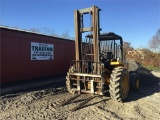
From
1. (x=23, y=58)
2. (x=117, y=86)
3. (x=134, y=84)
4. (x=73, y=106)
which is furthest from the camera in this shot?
(x=23, y=58)

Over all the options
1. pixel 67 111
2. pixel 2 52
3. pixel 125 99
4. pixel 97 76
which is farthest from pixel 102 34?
pixel 2 52

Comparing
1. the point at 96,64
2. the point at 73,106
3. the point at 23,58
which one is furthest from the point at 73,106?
the point at 23,58

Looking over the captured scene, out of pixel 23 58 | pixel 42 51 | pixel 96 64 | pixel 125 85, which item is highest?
pixel 42 51

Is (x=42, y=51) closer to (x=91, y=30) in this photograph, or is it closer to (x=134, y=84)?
(x=91, y=30)

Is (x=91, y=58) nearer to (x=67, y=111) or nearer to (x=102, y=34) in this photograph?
(x=102, y=34)

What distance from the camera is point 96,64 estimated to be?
887cm

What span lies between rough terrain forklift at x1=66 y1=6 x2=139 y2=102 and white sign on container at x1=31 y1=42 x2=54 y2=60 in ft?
14.1

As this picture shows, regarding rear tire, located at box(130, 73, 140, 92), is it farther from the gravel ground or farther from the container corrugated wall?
the container corrugated wall

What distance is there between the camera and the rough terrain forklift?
27.8 feet

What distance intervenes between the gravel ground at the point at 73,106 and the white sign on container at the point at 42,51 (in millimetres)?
3936

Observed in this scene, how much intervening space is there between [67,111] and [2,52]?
219 inches

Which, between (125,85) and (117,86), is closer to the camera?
(117,86)

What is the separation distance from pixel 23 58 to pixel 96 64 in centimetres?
519

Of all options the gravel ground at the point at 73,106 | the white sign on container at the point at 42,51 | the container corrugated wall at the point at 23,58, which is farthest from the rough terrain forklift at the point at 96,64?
the white sign on container at the point at 42,51
